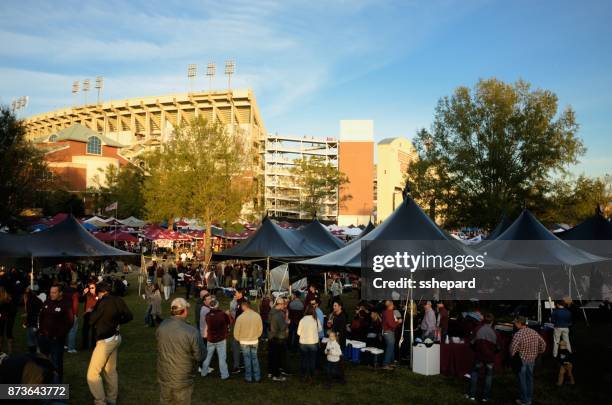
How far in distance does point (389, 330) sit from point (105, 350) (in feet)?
19.4

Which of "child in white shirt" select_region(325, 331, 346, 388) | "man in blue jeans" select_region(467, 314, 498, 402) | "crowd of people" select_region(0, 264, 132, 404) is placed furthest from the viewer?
"child in white shirt" select_region(325, 331, 346, 388)

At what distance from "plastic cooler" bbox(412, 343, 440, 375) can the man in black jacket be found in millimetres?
5981

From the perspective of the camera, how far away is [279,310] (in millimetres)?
10539

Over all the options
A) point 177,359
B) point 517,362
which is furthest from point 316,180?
point 177,359

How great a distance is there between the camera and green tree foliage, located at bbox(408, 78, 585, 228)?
30797mm

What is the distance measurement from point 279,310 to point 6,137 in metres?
21.2

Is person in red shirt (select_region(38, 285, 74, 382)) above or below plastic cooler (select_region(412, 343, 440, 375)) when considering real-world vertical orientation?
above

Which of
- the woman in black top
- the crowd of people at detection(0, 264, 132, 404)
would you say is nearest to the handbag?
the woman in black top

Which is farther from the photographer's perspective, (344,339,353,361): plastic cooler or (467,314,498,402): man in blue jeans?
(344,339,353,361): plastic cooler

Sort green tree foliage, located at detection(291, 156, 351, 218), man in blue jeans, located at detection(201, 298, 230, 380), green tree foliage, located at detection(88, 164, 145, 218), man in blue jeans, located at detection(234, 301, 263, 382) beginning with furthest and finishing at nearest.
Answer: green tree foliage, located at detection(291, 156, 351, 218) < green tree foliage, located at detection(88, 164, 145, 218) < man in blue jeans, located at detection(201, 298, 230, 380) < man in blue jeans, located at detection(234, 301, 263, 382)

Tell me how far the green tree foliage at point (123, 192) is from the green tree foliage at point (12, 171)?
29.1m

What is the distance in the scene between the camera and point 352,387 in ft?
32.1

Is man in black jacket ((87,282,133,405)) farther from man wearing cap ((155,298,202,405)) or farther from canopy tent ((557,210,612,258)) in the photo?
canopy tent ((557,210,612,258))

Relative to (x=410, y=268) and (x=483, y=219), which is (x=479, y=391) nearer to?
(x=410, y=268)
